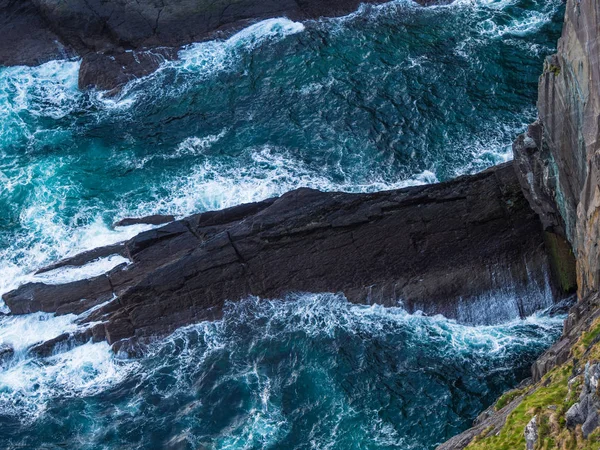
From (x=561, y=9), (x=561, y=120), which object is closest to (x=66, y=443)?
(x=561, y=120)

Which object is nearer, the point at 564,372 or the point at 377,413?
the point at 564,372

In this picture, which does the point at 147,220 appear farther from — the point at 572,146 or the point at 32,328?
the point at 572,146

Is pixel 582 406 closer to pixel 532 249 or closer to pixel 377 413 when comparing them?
pixel 377 413

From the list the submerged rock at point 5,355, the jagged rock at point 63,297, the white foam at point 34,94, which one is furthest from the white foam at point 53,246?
the white foam at point 34,94

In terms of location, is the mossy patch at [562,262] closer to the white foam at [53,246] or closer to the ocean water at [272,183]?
the ocean water at [272,183]

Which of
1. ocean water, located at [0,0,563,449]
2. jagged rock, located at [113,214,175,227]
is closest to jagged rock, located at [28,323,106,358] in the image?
ocean water, located at [0,0,563,449]

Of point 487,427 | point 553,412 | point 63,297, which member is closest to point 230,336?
point 63,297
